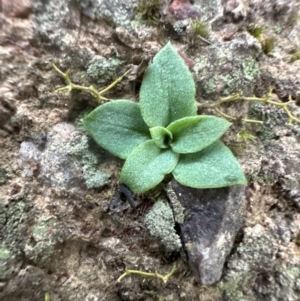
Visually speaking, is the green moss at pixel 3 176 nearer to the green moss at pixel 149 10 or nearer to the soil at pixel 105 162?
the soil at pixel 105 162

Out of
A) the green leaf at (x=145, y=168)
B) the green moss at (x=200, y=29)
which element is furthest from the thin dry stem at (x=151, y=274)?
the green moss at (x=200, y=29)

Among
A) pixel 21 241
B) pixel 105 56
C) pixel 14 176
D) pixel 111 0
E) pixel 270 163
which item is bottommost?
pixel 270 163

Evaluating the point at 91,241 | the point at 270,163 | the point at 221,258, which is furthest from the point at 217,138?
the point at 91,241

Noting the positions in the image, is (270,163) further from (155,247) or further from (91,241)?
(91,241)

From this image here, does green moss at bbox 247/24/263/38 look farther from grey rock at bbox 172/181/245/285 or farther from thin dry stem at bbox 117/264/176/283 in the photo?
thin dry stem at bbox 117/264/176/283

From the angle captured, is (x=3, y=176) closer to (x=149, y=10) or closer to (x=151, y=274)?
(x=151, y=274)

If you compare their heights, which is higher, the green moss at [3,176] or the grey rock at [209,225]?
the green moss at [3,176]

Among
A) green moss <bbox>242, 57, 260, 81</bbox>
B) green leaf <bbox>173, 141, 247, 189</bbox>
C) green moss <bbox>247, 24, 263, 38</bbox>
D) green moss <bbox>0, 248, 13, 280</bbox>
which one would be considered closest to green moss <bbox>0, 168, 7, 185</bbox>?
green moss <bbox>0, 248, 13, 280</bbox>
